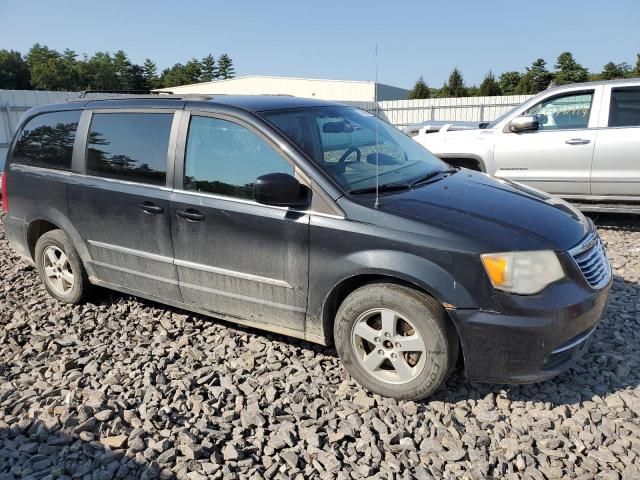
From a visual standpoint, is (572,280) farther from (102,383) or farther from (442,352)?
(102,383)

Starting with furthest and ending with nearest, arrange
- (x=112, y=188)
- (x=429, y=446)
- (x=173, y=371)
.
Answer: (x=112, y=188), (x=173, y=371), (x=429, y=446)

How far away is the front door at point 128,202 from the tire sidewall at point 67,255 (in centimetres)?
24

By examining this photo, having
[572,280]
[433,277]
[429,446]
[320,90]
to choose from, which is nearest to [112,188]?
[433,277]

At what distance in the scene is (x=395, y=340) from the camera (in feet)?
9.96

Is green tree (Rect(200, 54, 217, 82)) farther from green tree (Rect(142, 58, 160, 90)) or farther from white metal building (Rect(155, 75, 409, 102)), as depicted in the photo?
white metal building (Rect(155, 75, 409, 102))

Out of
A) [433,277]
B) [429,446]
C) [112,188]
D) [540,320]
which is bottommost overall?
[429,446]

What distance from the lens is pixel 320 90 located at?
132 ft

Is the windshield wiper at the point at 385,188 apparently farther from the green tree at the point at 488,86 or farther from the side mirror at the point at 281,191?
the green tree at the point at 488,86

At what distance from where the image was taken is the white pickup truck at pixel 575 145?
Result: 21.3 feet

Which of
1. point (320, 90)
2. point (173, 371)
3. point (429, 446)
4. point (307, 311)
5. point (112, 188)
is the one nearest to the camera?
point (429, 446)

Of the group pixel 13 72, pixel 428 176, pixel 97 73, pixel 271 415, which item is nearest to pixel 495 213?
pixel 428 176

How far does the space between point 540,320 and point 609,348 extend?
131 centimetres

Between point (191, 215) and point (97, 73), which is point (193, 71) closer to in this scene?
point (97, 73)

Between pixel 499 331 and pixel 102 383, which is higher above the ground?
pixel 499 331
